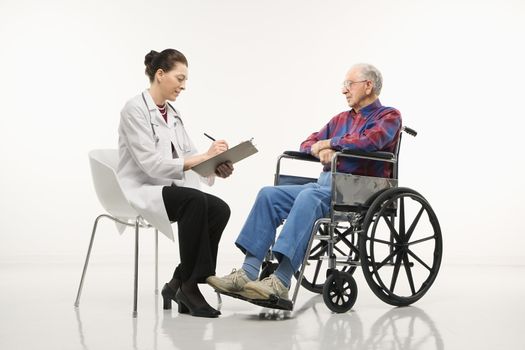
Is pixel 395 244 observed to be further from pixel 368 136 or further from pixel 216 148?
pixel 216 148

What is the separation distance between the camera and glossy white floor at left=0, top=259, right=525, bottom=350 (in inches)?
90.5

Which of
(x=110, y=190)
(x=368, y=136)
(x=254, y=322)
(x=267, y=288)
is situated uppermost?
(x=368, y=136)

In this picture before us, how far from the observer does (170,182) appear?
9.93 ft

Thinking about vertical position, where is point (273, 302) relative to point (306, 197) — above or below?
below

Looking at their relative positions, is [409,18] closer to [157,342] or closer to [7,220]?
[7,220]

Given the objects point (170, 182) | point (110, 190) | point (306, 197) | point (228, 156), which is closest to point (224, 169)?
point (228, 156)

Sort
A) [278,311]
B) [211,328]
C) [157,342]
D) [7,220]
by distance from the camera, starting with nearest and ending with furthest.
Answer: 1. [157,342]
2. [211,328]
3. [278,311]
4. [7,220]

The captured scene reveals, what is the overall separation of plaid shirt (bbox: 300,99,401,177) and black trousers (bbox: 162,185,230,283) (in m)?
0.61

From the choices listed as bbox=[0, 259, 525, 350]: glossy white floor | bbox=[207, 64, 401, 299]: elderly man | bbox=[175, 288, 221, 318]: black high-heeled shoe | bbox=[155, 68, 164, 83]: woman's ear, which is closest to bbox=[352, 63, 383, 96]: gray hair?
bbox=[207, 64, 401, 299]: elderly man

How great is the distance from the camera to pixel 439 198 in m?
5.95

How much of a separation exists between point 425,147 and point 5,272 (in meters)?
3.22

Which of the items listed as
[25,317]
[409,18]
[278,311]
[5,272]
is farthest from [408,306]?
[409,18]

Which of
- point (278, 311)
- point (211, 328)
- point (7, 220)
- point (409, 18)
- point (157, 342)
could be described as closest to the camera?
point (157, 342)

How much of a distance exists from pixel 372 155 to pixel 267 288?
72cm
